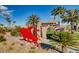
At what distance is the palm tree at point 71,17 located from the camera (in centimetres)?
239

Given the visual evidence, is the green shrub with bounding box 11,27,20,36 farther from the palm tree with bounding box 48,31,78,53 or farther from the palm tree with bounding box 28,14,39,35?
the palm tree with bounding box 48,31,78,53

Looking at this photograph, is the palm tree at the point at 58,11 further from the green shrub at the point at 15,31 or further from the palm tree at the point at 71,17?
the green shrub at the point at 15,31

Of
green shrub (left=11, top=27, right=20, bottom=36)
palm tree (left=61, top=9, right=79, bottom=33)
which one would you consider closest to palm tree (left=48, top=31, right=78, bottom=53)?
palm tree (left=61, top=9, right=79, bottom=33)

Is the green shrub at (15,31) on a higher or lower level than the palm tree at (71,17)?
lower

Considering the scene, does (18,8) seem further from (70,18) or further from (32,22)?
(70,18)

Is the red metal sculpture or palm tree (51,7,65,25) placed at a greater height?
palm tree (51,7,65,25)

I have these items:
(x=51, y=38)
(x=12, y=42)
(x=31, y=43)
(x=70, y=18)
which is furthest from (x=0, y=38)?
(x=70, y=18)

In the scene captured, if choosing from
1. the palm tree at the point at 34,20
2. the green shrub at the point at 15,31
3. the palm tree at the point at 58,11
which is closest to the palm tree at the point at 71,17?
the palm tree at the point at 58,11

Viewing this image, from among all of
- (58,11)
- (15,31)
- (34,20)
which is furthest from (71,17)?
(15,31)

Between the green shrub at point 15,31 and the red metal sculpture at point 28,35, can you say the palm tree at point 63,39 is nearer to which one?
the red metal sculpture at point 28,35

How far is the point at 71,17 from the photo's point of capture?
2406 mm

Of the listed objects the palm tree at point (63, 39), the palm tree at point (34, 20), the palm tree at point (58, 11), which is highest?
the palm tree at point (58, 11)

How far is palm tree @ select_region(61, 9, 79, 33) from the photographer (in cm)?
239

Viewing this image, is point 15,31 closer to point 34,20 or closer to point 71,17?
point 34,20
